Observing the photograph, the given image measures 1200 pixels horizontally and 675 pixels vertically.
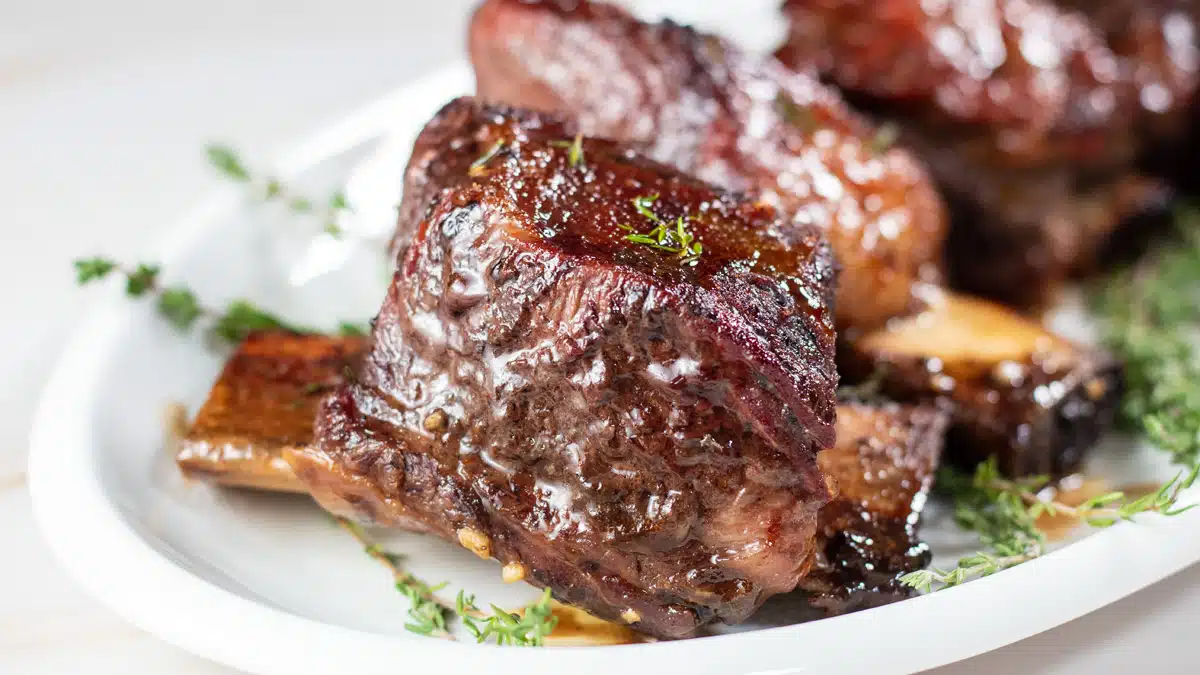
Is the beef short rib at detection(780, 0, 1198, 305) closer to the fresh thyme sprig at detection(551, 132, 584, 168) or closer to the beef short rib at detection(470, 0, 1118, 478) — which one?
the beef short rib at detection(470, 0, 1118, 478)

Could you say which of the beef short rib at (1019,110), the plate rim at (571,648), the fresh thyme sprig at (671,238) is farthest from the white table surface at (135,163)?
the beef short rib at (1019,110)

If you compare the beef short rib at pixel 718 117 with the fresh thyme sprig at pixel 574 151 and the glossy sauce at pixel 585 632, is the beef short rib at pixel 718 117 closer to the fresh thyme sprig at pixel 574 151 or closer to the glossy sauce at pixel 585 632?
the fresh thyme sprig at pixel 574 151

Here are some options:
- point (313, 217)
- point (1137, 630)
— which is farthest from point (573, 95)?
point (1137, 630)

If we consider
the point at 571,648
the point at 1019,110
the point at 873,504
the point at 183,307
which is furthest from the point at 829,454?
the point at 183,307

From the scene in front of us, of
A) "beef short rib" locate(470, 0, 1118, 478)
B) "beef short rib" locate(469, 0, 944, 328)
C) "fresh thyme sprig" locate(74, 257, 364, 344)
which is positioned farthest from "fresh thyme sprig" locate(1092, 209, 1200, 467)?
"fresh thyme sprig" locate(74, 257, 364, 344)

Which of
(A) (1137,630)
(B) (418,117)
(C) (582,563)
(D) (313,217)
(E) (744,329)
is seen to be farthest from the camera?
(B) (418,117)

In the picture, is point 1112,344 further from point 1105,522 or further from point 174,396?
point 174,396
